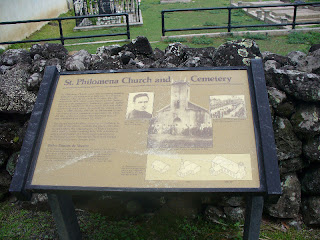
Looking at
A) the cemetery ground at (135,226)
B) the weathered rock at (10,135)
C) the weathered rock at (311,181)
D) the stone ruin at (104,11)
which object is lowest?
the stone ruin at (104,11)

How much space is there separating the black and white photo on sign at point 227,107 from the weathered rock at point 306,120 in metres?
1.01

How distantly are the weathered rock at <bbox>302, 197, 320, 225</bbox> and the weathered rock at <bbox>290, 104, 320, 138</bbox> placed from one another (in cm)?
61

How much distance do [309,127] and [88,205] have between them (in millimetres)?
2221

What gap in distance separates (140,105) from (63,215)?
101cm

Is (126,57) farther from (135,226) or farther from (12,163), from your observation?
(135,226)

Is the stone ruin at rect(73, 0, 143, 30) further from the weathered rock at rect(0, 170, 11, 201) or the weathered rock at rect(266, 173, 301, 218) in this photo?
the weathered rock at rect(266, 173, 301, 218)

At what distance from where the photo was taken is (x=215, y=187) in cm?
192

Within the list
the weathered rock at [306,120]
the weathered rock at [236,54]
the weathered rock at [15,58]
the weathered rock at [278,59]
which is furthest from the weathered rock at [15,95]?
the weathered rock at [306,120]

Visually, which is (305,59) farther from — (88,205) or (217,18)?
(217,18)

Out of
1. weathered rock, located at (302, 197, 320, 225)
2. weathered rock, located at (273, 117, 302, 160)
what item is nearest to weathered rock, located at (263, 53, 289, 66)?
weathered rock, located at (273, 117, 302, 160)

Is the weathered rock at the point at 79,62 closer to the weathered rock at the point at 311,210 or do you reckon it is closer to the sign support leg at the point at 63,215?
the sign support leg at the point at 63,215

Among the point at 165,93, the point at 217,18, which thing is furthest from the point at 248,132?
the point at 217,18

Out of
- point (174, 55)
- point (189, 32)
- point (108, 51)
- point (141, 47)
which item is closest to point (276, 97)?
point (174, 55)

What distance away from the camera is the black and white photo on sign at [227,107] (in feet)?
7.21
